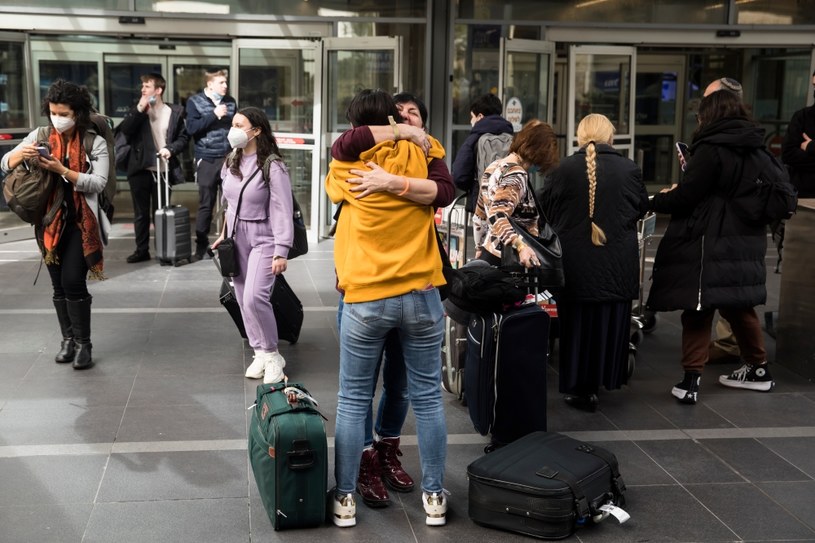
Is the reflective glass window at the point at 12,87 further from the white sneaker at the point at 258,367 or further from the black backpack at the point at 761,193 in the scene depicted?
the black backpack at the point at 761,193

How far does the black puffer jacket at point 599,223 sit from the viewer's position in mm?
5625

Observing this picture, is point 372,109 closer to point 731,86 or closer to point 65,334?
point 731,86

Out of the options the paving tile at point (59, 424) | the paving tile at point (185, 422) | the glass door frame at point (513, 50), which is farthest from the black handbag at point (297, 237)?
the glass door frame at point (513, 50)

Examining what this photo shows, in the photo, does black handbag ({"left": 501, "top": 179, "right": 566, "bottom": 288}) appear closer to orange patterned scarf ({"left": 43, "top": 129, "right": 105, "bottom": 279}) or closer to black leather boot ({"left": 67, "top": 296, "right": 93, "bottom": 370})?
orange patterned scarf ({"left": 43, "top": 129, "right": 105, "bottom": 279})

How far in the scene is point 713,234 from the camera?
19.5ft

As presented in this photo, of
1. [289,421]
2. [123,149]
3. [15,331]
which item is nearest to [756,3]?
[123,149]

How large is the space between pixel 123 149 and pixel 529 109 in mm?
4855

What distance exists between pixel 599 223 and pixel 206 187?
5.52m

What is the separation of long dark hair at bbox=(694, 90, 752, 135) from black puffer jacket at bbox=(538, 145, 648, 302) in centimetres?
66

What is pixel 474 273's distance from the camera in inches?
195

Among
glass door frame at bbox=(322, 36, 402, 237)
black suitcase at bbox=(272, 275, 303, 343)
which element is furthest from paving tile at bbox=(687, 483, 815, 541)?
glass door frame at bbox=(322, 36, 402, 237)

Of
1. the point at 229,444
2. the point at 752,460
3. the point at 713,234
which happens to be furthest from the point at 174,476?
the point at 713,234

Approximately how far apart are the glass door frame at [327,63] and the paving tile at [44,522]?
7.17m

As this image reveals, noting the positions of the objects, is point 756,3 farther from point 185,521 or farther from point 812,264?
point 185,521
